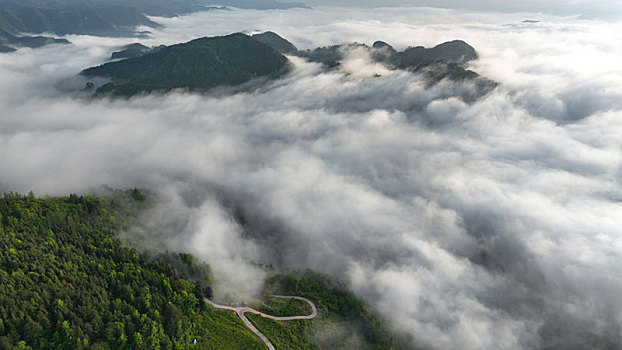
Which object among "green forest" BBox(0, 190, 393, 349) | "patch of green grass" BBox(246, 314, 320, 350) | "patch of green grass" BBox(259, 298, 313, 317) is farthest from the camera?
"patch of green grass" BBox(259, 298, 313, 317)

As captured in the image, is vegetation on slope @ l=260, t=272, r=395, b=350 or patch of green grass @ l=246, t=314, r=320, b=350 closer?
patch of green grass @ l=246, t=314, r=320, b=350

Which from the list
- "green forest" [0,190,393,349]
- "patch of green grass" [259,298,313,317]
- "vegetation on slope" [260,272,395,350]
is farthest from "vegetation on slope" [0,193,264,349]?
"patch of green grass" [259,298,313,317]

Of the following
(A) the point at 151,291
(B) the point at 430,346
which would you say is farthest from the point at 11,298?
(B) the point at 430,346

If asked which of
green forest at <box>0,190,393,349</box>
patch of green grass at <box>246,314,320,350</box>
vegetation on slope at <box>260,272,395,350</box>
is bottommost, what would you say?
vegetation on slope at <box>260,272,395,350</box>

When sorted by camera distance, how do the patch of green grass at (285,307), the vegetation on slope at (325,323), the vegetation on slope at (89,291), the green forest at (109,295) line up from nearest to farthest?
the vegetation on slope at (89,291) → the green forest at (109,295) → the vegetation on slope at (325,323) → the patch of green grass at (285,307)

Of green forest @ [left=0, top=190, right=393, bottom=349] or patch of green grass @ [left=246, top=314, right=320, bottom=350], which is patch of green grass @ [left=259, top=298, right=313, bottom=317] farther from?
patch of green grass @ [left=246, top=314, right=320, bottom=350]

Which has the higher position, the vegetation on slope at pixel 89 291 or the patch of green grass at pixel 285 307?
the vegetation on slope at pixel 89 291

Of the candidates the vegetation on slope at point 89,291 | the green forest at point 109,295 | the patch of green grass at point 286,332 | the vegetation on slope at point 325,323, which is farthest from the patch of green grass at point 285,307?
the vegetation on slope at point 89,291

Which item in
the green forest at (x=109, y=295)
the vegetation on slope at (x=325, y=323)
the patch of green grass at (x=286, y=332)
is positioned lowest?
the vegetation on slope at (x=325, y=323)

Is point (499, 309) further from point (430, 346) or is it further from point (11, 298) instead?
point (11, 298)

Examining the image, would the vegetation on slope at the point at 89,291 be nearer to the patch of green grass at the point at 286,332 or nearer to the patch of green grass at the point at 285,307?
the patch of green grass at the point at 286,332
